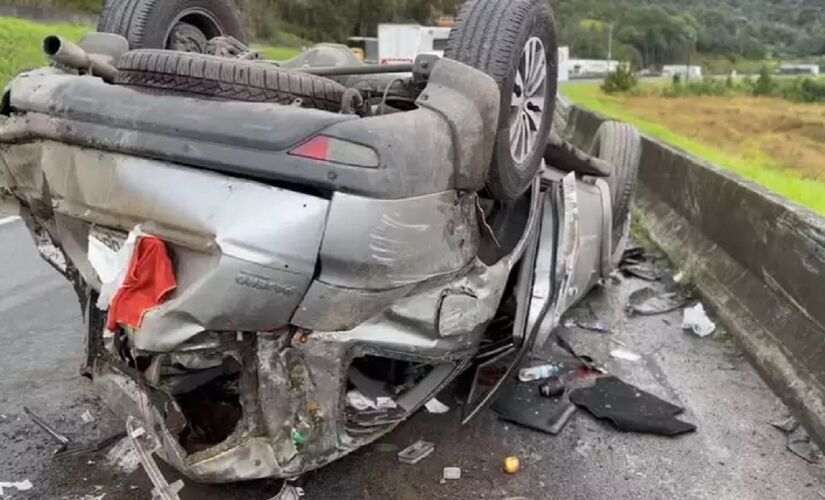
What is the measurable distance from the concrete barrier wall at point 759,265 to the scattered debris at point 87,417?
3.11 m

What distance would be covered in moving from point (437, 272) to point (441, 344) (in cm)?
31

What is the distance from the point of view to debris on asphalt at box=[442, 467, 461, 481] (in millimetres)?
3465

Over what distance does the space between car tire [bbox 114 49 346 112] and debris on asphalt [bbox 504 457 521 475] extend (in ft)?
5.13

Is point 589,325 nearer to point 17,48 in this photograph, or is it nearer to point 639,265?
point 639,265

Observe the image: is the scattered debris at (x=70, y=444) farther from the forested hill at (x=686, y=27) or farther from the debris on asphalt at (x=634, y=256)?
the forested hill at (x=686, y=27)

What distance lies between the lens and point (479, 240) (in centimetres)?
341

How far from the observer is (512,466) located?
3.54 metres

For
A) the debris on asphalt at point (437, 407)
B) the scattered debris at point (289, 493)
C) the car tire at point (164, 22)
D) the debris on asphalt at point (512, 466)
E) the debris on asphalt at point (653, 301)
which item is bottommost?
the debris on asphalt at point (653, 301)

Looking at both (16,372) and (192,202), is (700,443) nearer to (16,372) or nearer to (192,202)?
(192,202)


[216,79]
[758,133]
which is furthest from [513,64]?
[758,133]

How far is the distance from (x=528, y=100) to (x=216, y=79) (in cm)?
138

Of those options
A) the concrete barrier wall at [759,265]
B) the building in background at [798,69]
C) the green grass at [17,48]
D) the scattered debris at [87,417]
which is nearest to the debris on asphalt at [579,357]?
the concrete barrier wall at [759,265]

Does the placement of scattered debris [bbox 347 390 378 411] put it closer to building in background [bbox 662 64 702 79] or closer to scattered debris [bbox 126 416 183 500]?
scattered debris [bbox 126 416 183 500]

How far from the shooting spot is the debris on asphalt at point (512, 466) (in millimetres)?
3523
